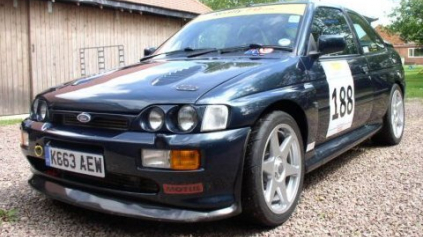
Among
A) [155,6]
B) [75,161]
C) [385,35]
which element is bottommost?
[75,161]

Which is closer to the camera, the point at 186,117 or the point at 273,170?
the point at 186,117

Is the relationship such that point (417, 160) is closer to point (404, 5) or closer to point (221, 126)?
point (221, 126)

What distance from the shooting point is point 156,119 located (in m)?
2.43

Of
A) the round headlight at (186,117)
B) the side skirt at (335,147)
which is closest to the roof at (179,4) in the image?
the side skirt at (335,147)

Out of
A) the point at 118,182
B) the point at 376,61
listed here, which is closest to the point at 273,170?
the point at 118,182

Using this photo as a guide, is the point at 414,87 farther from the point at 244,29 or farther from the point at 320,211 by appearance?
the point at 320,211

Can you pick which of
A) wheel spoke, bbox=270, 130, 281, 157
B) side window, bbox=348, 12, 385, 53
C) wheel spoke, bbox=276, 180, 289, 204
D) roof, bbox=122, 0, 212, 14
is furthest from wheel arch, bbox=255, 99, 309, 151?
roof, bbox=122, 0, 212, 14

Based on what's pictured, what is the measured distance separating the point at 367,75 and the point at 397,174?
96 cm

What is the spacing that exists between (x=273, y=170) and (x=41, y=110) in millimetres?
1597

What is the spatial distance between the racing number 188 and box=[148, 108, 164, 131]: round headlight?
167 cm

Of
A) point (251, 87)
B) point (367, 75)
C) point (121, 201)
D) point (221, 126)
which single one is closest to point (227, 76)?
point (251, 87)

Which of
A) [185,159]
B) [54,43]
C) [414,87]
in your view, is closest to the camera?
[185,159]

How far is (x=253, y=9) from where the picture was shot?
4000 millimetres

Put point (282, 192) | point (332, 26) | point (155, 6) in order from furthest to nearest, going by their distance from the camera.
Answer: point (155, 6) → point (332, 26) → point (282, 192)
